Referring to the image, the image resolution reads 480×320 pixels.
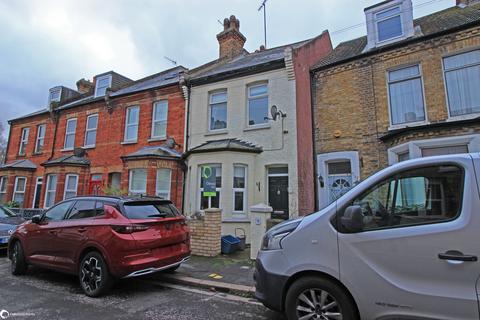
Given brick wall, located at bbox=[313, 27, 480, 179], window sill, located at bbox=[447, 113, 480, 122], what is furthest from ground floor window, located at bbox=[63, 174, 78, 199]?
window sill, located at bbox=[447, 113, 480, 122]

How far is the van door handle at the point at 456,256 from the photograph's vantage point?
2.63 metres

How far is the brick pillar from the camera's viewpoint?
7.89m

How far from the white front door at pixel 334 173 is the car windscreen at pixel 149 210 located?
246 inches

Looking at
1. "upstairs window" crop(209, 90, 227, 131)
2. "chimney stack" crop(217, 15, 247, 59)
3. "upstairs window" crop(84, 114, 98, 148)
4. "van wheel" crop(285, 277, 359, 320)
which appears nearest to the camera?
"van wheel" crop(285, 277, 359, 320)

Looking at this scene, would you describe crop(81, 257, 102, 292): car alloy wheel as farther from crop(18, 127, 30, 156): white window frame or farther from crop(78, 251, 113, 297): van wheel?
crop(18, 127, 30, 156): white window frame

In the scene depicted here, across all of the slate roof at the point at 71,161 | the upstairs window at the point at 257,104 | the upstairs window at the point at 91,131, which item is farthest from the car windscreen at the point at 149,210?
the upstairs window at the point at 91,131

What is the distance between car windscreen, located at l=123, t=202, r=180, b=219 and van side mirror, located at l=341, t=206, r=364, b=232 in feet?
12.1

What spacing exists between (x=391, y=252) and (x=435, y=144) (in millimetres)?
6899

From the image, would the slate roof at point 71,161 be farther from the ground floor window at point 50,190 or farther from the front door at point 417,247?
the front door at point 417,247

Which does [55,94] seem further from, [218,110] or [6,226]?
[6,226]

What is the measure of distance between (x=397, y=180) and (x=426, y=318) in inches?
54.0

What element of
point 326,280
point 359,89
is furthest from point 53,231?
point 359,89

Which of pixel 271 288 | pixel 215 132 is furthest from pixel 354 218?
pixel 215 132

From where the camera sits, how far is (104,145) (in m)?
15.2
